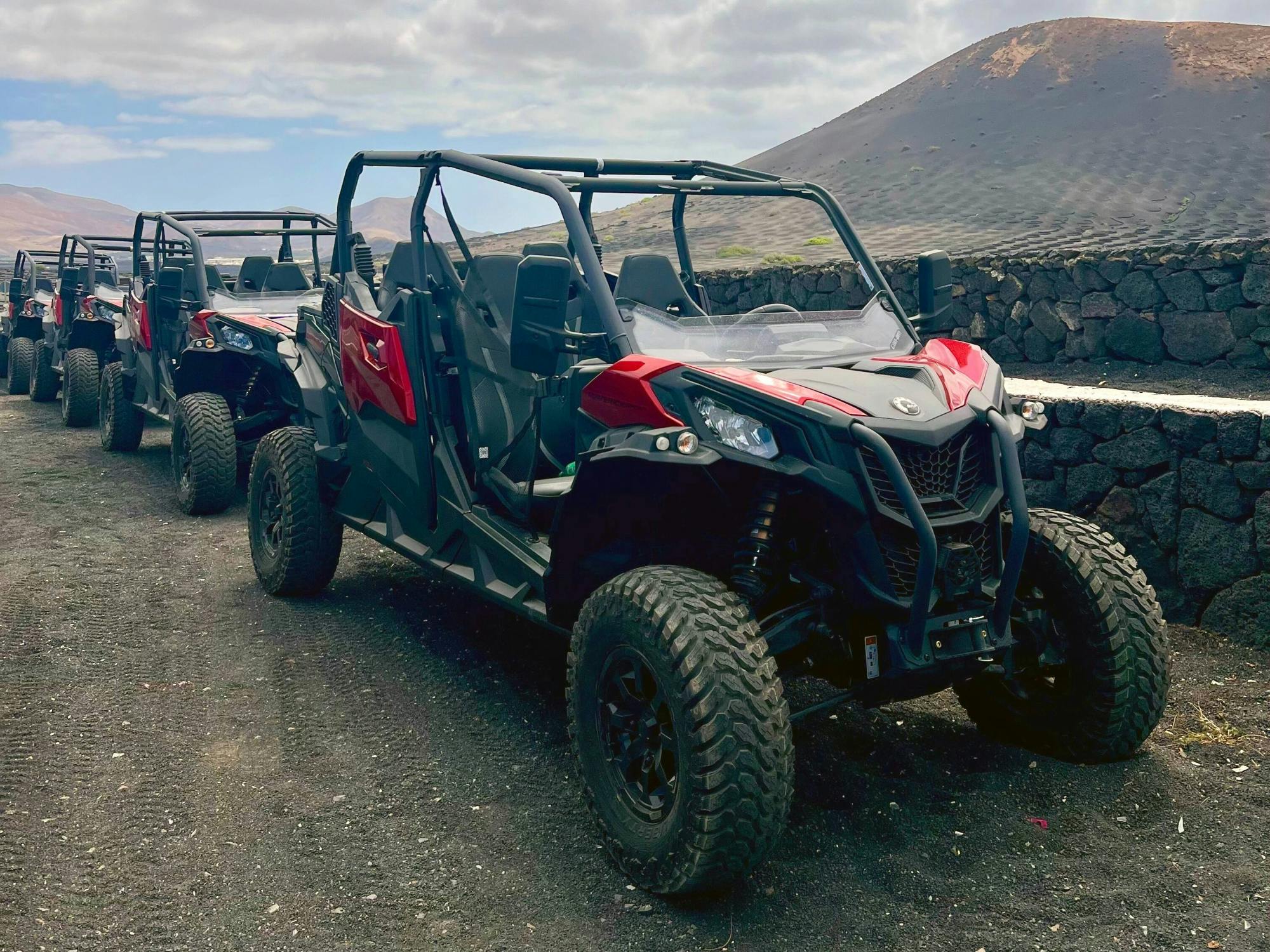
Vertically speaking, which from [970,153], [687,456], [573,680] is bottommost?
[573,680]

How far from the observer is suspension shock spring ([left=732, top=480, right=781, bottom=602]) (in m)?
3.32

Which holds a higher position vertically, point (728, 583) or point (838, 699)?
point (728, 583)

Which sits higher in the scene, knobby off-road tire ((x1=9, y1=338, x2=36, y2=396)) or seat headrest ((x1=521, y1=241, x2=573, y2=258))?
seat headrest ((x1=521, y1=241, x2=573, y2=258))

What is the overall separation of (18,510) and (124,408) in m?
2.49

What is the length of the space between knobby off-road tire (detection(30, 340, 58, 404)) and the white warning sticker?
574 inches

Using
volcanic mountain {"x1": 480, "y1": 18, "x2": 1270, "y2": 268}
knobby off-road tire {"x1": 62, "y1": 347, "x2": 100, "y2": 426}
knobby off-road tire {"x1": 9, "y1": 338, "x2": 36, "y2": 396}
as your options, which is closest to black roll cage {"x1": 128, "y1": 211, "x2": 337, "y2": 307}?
knobby off-road tire {"x1": 62, "y1": 347, "x2": 100, "y2": 426}

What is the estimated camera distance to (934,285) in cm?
423

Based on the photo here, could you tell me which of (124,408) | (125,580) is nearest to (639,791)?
(125,580)

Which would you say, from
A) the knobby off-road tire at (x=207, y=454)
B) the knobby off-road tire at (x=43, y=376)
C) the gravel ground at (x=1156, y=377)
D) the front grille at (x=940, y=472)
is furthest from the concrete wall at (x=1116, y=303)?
the knobby off-road tire at (x=43, y=376)

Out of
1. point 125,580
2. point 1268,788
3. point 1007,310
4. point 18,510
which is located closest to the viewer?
point 1268,788

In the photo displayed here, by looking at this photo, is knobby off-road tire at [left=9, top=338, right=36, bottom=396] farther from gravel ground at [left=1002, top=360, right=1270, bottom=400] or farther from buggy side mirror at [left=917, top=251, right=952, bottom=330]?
buggy side mirror at [left=917, top=251, right=952, bottom=330]

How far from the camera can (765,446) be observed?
328 cm

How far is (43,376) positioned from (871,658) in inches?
589

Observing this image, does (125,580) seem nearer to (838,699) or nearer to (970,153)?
(838,699)
